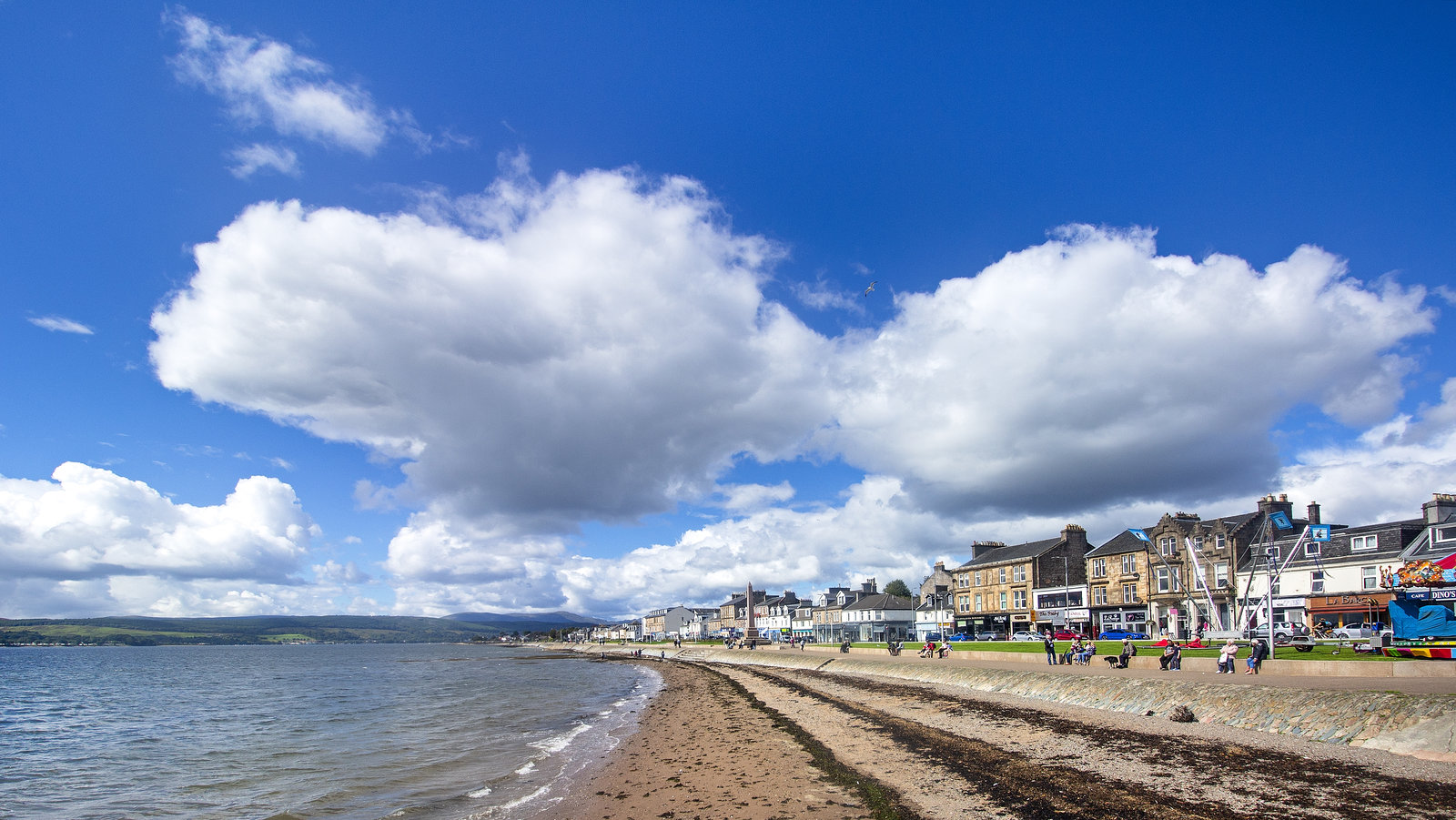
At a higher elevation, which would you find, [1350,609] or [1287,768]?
[1350,609]

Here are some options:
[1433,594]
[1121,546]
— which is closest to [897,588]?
[1121,546]

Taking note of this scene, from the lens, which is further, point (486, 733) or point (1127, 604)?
point (1127, 604)

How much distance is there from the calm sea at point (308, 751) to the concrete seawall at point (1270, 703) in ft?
54.2

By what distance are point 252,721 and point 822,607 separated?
8855 cm

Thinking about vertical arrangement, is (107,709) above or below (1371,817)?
below

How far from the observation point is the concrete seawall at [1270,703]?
1538 centimetres

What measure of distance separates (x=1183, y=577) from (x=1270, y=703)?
40684 millimetres

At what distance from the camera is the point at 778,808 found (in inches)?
587

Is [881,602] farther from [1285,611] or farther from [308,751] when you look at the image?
[308,751]

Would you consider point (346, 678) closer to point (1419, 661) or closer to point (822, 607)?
point (822, 607)

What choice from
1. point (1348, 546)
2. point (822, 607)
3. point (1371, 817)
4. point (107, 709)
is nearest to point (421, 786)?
point (1371, 817)

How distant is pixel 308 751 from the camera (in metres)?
27.8

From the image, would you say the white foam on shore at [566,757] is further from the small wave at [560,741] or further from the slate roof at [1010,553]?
the slate roof at [1010,553]

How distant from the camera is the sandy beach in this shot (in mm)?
12992
